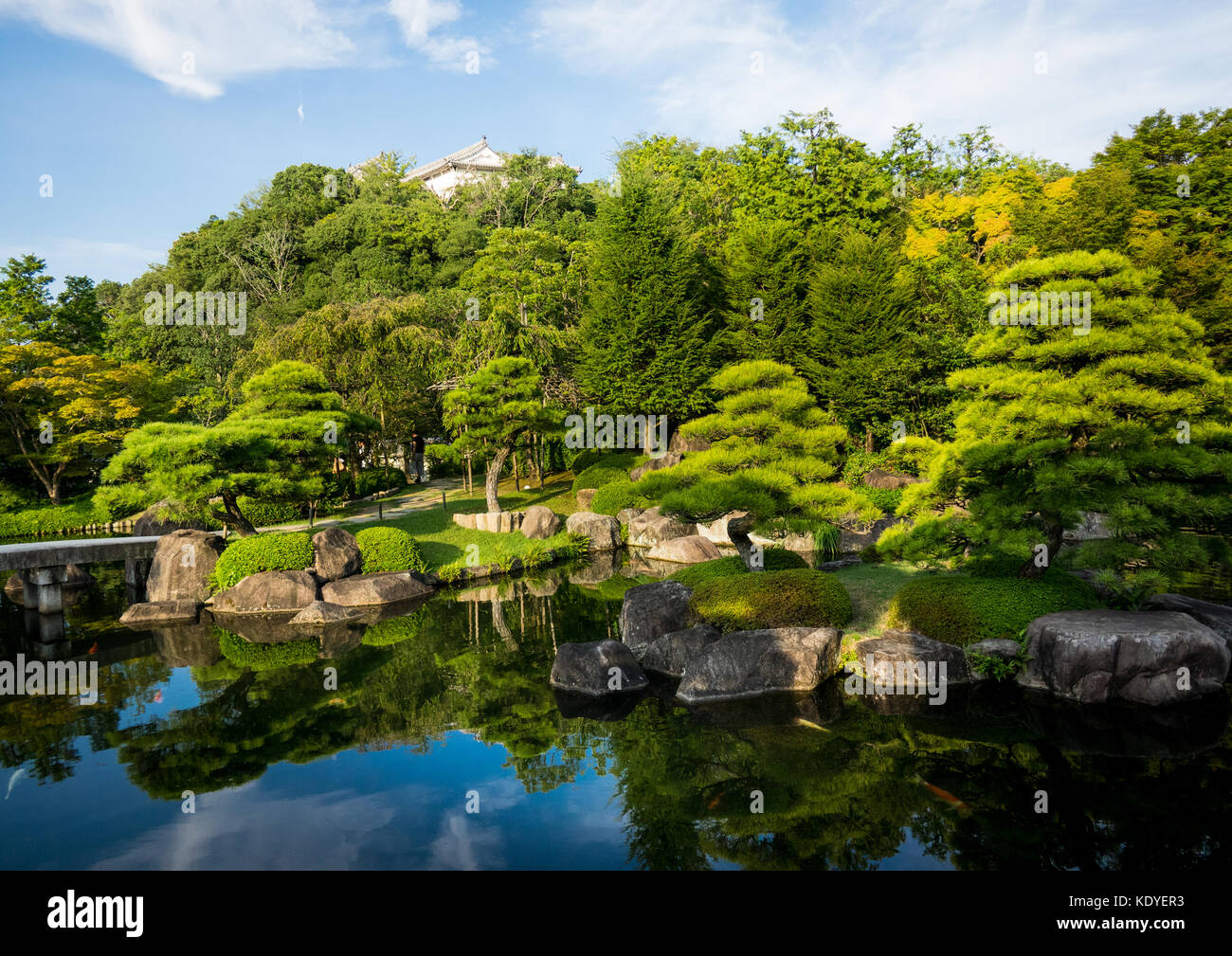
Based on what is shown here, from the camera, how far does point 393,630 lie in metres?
15.9

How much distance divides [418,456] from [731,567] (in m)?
27.8

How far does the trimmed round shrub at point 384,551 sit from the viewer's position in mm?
19562

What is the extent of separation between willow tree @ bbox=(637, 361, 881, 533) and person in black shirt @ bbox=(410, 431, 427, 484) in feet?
82.7

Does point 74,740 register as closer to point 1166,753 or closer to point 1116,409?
point 1166,753

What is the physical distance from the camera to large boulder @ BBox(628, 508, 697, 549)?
2538 centimetres

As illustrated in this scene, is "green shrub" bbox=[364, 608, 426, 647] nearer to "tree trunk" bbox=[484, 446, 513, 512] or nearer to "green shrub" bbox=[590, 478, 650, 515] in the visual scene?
"tree trunk" bbox=[484, 446, 513, 512]

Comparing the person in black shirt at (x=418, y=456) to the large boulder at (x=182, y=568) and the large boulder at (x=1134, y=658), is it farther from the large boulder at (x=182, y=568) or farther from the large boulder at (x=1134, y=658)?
the large boulder at (x=1134, y=658)

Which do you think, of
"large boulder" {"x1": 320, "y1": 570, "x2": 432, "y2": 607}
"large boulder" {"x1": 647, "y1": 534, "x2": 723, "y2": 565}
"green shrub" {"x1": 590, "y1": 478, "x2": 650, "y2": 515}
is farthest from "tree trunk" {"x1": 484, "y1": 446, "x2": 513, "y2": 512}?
"large boulder" {"x1": 320, "y1": 570, "x2": 432, "y2": 607}

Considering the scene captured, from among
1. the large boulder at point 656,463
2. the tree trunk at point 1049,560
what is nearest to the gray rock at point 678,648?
the tree trunk at point 1049,560

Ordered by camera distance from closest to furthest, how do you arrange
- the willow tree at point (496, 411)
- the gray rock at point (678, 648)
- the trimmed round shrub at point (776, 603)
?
1. the gray rock at point (678, 648)
2. the trimmed round shrub at point (776, 603)
3. the willow tree at point (496, 411)

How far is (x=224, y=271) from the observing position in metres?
49.1

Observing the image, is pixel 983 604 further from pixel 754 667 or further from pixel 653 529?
pixel 653 529

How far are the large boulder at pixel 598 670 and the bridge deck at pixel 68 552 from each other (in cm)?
1338

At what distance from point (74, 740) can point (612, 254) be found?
83.2 feet
